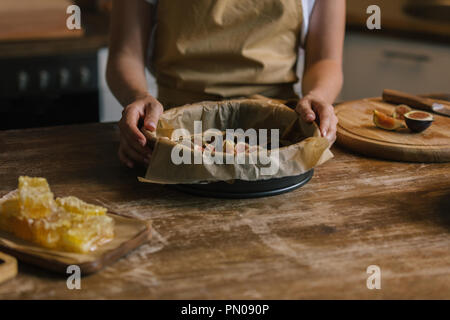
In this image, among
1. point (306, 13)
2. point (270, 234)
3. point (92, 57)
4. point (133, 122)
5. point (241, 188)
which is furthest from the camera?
point (92, 57)

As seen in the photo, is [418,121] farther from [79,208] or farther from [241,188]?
[79,208]

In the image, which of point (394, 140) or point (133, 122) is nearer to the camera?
point (133, 122)

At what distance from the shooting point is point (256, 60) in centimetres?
139

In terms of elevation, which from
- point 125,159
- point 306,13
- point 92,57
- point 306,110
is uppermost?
point 306,13

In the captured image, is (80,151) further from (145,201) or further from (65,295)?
(65,295)

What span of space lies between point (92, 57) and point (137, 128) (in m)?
1.44

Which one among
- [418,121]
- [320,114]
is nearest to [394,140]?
[418,121]

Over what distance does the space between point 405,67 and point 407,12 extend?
0.34 m

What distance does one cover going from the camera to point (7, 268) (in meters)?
0.69

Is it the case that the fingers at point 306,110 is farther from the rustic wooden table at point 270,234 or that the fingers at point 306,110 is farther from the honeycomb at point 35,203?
the honeycomb at point 35,203

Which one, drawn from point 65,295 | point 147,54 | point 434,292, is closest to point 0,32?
point 147,54

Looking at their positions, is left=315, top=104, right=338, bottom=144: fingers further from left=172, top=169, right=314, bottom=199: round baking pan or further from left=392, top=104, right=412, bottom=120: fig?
left=392, top=104, right=412, bottom=120: fig

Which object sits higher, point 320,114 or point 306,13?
point 306,13

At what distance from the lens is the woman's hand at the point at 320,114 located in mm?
1057
